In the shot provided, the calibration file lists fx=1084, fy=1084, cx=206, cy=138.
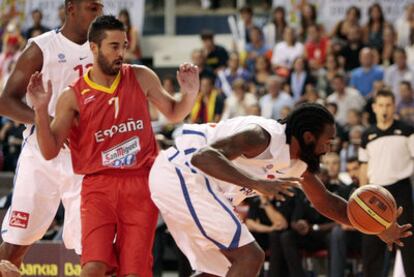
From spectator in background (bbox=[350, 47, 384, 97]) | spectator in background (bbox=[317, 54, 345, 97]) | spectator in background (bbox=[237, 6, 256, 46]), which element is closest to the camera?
spectator in background (bbox=[350, 47, 384, 97])

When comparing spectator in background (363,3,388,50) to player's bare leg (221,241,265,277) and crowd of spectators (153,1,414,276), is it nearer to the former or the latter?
Result: crowd of spectators (153,1,414,276)

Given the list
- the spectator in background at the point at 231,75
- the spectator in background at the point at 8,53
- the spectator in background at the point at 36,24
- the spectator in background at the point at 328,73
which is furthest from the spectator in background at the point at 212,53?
the spectator in background at the point at 8,53

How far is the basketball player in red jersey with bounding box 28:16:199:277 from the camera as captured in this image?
7211mm

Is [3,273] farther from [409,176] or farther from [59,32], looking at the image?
[409,176]

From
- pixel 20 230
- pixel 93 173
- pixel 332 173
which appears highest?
pixel 93 173

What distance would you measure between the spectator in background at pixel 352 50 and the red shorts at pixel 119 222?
401 inches

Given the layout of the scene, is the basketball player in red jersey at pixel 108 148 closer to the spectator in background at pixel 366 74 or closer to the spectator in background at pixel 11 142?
the spectator in background at pixel 11 142

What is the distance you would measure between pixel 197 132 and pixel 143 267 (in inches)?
38.6

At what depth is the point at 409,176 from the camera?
12008mm

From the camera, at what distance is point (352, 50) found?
56.1 feet

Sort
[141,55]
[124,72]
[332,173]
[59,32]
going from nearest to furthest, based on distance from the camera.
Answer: [124,72] < [59,32] < [332,173] < [141,55]

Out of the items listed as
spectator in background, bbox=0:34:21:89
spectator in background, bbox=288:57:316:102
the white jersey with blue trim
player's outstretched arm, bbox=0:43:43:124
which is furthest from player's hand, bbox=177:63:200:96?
spectator in background, bbox=0:34:21:89

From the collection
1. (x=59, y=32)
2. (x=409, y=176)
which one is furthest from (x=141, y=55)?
(x=59, y=32)

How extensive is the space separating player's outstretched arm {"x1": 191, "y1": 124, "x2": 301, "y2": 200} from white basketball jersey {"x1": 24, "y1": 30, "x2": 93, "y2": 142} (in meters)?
1.68
